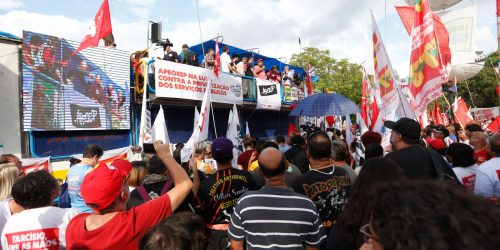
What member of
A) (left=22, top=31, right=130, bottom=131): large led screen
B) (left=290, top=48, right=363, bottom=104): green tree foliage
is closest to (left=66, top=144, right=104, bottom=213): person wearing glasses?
(left=22, top=31, right=130, bottom=131): large led screen

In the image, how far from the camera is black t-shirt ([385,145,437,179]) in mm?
3383

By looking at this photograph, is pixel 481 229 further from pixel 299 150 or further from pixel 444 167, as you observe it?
pixel 299 150


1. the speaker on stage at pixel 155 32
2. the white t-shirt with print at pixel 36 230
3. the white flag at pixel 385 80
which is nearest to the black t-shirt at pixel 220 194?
the white t-shirt with print at pixel 36 230

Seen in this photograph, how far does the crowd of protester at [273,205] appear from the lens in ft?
3.14

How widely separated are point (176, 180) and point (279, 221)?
0.78 m

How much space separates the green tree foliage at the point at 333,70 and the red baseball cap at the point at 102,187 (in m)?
39.3

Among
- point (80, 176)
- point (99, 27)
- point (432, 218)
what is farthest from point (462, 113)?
point (432, 218)

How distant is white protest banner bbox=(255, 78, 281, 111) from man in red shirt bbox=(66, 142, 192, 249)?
1352cm

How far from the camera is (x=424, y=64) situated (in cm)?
579

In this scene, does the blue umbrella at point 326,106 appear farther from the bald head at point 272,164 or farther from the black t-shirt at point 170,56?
the bald head at point 272,164

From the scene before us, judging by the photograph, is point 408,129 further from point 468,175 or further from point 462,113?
point 462,113

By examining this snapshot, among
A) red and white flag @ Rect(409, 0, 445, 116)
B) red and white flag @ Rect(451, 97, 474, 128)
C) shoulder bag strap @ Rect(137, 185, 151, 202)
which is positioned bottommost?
shoulder bag strap @ Rect(137, 185, 151, 202)

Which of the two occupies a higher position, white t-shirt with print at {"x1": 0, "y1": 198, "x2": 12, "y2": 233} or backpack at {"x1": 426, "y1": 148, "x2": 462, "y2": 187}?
backpack at {"x1": 426, "y1": 148, "x2": 462, "y2": 187}

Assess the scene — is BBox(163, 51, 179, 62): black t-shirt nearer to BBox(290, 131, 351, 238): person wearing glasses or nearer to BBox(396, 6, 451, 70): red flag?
BBox(396, 6, 451, 70): red flag
